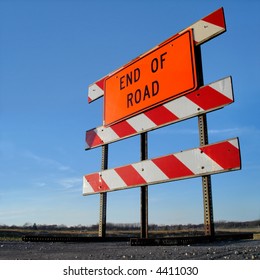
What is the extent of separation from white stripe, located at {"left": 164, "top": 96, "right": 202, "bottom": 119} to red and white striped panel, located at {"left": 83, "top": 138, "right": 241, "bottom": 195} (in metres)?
0.64

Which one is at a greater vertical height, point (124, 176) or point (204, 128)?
point (204, 128)

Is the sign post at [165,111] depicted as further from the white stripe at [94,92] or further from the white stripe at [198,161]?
the white stripe at [94,92]

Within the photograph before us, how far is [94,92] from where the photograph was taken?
7242mm

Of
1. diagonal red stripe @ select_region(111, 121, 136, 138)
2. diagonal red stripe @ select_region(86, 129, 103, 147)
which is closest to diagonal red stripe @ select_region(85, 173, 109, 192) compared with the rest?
diagonal red stripe @ select_region(86, 129, 103, 147)

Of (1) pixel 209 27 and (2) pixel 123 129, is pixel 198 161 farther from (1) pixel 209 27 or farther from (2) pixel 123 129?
(1) pixel 209 27

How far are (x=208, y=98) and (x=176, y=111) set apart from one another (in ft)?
1.95

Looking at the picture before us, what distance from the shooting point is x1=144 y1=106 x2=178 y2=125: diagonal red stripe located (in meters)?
5.06

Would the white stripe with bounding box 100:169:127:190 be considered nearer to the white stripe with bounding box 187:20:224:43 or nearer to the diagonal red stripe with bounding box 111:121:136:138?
the diagonal red stripe with bounding box 111:121:136:138

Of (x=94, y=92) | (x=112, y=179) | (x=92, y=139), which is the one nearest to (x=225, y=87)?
(x=112, y=179)

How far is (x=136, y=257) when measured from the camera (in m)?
2.48
